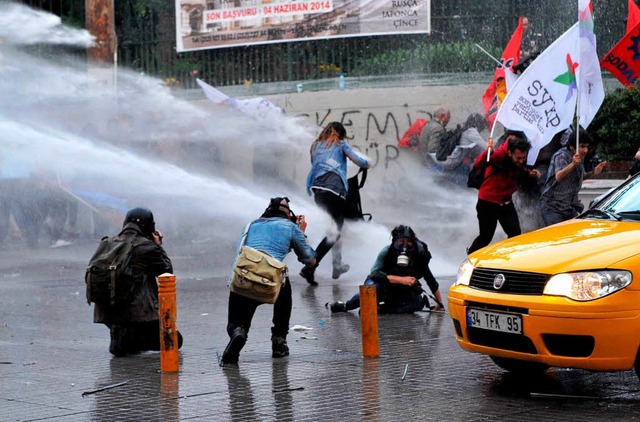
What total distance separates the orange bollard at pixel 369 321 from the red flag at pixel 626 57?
259 inches

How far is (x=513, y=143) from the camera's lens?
12.7m

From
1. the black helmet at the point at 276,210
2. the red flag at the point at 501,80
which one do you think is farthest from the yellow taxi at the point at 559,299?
the red flag at the point at 501,80

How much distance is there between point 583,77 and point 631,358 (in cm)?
625

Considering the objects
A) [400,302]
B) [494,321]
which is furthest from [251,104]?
[494,321]

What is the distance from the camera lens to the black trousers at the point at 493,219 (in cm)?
1298

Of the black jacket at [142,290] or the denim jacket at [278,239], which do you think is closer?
the denim jacket at [278,239]

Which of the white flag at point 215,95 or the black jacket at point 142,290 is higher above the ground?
the white flag at point 215,95

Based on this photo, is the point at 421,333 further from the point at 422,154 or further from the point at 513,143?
the point at 422,154

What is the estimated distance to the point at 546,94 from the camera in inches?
496

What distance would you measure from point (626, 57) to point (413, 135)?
643 cm

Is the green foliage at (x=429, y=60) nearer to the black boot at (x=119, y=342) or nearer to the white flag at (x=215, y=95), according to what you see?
the white flag at (x=215, y=95)

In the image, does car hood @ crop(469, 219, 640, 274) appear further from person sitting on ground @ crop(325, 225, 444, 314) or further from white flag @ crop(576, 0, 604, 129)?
white flag @ crop(576, 0, 604, 129)

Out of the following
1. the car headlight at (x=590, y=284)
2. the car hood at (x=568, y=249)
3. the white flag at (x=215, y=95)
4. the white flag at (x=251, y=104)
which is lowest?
the car headlight at (x=590, y=284)

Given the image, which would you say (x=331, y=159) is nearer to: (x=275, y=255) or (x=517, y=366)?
(x=275, y=255)
